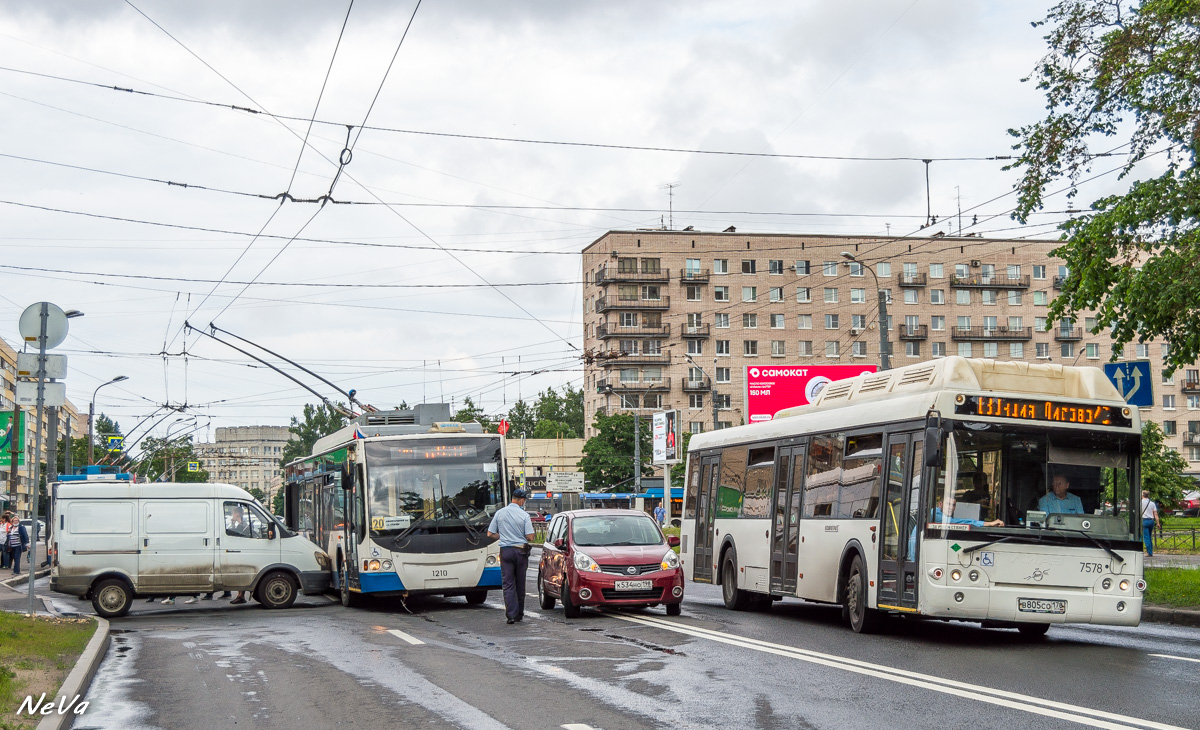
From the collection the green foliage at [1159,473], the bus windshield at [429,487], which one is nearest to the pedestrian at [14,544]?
the bus windshield at [429,487]

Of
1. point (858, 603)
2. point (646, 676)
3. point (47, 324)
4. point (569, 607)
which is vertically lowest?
point (569, 607)

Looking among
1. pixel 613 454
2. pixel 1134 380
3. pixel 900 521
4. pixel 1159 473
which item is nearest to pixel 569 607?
pixel 900 521

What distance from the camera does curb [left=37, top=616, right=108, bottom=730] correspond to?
8.52 meters

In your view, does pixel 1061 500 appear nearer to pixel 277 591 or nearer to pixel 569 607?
pixel 569 607

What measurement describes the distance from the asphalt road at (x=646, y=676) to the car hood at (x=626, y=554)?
2.69 feet

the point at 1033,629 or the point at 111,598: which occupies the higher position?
the point at 1033,629

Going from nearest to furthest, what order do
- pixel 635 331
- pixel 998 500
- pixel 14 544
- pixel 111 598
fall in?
pixel 998 500
pixel 111 598
pixel 14 544
pixel 635 331

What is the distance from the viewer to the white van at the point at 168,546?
21.0 meters

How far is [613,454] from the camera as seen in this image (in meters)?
99.6

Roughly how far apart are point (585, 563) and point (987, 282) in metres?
91.7

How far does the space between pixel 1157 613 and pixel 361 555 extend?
11.7m

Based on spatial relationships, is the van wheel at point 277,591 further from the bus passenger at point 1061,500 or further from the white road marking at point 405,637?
the bus passenger at point 1061,500

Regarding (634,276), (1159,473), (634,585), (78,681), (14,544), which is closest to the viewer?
(78,681)

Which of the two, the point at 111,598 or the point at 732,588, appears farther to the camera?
the point at 111,598
